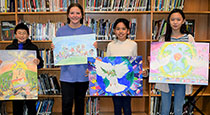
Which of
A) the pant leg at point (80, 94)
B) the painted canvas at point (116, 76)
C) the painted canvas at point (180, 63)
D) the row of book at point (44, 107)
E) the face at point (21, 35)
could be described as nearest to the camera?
the painted canvas at point (180, 63)

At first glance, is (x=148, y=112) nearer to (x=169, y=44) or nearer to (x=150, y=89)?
(x=150, y=89)

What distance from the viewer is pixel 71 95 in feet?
6.20

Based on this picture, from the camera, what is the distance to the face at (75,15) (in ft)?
6.08

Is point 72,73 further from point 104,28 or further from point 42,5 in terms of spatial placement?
point 42,5

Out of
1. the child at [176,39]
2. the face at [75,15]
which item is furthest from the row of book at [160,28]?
the face at [75,15]

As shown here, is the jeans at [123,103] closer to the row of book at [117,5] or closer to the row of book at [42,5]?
the row of book at [117,5]

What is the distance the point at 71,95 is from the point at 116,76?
52 cm

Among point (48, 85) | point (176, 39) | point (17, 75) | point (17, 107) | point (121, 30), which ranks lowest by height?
point (17, 107)

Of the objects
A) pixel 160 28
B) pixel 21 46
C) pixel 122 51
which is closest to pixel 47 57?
pixel 21 46

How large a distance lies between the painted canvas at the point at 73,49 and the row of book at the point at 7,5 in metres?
1.28

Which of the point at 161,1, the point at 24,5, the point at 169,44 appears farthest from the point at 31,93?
the point at 161,1

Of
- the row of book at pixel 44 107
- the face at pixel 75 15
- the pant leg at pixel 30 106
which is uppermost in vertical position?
the face at pixel 75 15

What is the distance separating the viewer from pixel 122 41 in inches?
79.8

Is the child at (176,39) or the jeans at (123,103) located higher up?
the child at (176,39)
